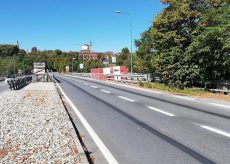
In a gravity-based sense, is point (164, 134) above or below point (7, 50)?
below

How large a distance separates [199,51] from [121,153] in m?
16.4

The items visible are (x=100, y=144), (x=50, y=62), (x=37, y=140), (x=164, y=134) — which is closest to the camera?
(x=100, y=144)

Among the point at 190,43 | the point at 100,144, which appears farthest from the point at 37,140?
the point at 190,43

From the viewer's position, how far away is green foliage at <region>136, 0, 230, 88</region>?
21.9 meters

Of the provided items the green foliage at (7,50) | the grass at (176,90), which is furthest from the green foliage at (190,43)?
the green foliage at (7,50)

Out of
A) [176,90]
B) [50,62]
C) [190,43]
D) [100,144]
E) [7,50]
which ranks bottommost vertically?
[176,90]

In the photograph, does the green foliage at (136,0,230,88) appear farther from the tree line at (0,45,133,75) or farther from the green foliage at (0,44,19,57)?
the green foliage at (0,44,19,57)

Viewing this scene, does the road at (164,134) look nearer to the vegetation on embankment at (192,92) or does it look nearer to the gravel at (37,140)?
the gravel at (37,140)

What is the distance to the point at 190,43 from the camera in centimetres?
2617

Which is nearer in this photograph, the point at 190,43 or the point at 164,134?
the point at 164,134

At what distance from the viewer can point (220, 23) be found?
21.1 meters

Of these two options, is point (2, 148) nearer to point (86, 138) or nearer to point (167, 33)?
point (86, 138)

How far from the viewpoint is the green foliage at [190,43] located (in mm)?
21906

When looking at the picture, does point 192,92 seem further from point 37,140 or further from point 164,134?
point 37,140
